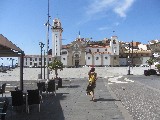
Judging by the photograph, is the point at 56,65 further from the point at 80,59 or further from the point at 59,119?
the point at 80,59

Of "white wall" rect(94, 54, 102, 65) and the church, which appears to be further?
"white wall" rect(94, 54, 102, 65)

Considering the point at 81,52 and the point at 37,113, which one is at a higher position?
the point at 81,52

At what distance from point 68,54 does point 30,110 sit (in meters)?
105

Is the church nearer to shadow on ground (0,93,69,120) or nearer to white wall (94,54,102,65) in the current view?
white wall (94,54,102,65)

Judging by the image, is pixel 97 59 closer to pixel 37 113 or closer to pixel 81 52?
pixel 81 52

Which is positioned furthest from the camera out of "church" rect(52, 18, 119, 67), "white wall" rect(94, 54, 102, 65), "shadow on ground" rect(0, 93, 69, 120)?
"white wall" rect(94, 54, 102, 65)

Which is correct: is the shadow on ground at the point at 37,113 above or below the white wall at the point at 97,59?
below

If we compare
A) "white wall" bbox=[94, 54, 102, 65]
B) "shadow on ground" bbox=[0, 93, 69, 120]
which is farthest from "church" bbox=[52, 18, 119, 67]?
"shadow on ground" bbox=[0, 93, 69, 120]

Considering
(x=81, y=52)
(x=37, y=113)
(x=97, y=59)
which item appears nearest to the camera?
(x=37, y=113)

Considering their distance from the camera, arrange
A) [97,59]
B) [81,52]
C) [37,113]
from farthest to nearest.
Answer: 1. [97,59]
2. [81,52]
3. [37,113]

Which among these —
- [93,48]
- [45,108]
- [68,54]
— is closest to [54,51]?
[68,54]

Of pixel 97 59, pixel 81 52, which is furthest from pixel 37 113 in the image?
pixel 97 59

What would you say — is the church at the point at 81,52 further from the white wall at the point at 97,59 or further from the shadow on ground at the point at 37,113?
the shadow on ground at the point at 37,113

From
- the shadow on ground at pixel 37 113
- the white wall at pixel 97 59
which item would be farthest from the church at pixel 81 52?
the shadow on ground at pixel 37 113
